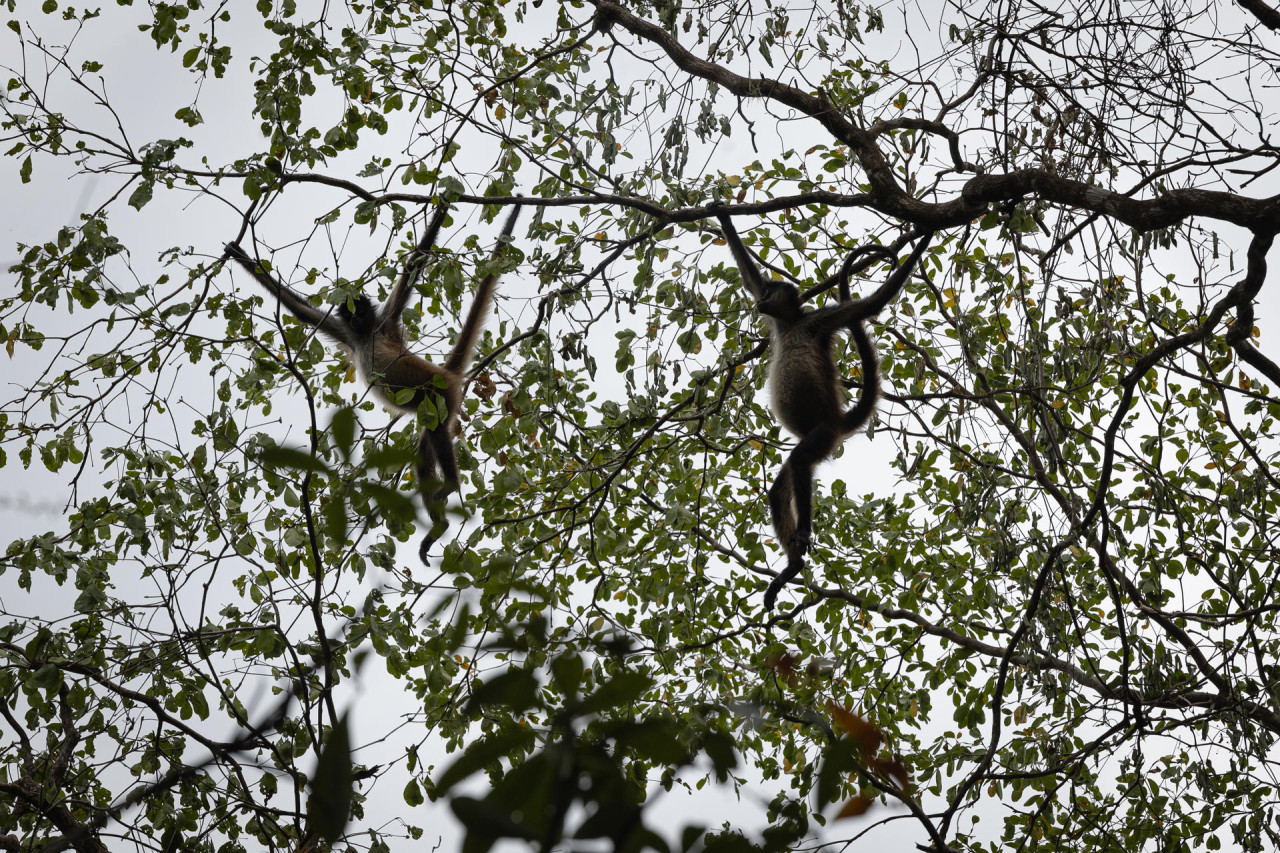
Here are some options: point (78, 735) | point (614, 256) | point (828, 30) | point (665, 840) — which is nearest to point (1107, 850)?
point (614, 256)

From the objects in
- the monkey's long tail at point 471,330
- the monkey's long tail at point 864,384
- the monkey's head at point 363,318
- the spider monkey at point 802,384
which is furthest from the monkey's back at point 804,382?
the monkey's head at point 363,318

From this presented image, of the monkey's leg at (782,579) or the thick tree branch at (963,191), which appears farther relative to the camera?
the monkey's leg at (782,579)

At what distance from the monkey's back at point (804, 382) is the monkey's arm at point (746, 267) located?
0.44 m

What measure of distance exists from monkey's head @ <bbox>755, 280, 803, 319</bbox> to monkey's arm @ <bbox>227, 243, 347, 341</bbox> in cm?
255

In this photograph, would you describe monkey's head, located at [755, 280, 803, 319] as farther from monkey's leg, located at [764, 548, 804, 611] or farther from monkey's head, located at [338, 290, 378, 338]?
monkey's head, located at [338, 290, 378, 338]

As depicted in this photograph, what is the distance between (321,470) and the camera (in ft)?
2.40

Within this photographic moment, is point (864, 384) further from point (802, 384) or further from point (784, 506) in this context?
point (784, 506)

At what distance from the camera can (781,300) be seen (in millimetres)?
6070

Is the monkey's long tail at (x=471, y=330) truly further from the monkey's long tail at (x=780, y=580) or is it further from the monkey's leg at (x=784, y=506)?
the monkey's long tail at (x=780, y=580)

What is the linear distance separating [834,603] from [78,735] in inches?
187

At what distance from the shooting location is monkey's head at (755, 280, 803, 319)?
5938 millimetres

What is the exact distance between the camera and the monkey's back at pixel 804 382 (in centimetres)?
633

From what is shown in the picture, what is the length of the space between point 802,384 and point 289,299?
3.77 meters

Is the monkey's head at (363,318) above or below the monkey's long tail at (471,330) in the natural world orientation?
above
